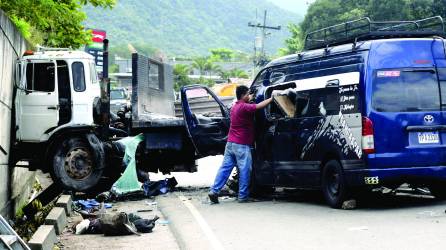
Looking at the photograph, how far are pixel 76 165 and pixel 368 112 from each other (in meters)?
6.01

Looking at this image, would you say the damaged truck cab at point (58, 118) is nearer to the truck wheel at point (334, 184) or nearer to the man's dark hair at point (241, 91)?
the man's dark hair at point (241, 91)

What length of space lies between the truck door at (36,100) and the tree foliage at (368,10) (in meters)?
32.8

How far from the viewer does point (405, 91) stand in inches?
392

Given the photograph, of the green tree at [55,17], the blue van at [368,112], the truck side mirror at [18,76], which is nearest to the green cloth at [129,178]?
the truck side mirror at [18,76]

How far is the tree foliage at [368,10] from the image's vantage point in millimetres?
43125

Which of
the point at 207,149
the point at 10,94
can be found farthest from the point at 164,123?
the point at 10,94

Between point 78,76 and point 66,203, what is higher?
point 78,76

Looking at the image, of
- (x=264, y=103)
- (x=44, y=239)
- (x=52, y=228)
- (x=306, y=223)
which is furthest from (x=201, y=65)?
(x=44, y=239)

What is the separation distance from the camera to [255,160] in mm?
12805

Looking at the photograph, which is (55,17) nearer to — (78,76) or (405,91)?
(78,76)

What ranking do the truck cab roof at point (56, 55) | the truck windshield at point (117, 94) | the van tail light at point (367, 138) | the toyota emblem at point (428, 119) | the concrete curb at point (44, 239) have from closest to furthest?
the concrete curb at point (44, 239) → the van tail light at point (367, 138) → the toyota emblem at point (428, 119) → the truck cab roof at point (56, 55) → the truck windshield at point (117, 94)

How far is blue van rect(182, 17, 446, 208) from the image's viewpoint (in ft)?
32.3

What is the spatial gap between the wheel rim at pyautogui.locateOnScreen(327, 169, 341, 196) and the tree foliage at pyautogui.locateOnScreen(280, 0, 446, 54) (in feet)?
110

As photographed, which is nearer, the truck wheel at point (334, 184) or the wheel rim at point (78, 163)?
the truck wheel at point (334, 184)
